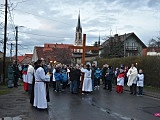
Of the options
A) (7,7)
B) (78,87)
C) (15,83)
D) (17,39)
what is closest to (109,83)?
(78,87)

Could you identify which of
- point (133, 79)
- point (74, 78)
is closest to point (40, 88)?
point (74, 78)

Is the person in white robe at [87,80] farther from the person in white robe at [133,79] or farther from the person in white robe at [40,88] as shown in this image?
the person in white robe at [40,88]

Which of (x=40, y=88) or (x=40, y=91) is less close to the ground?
(x=40, y=88)

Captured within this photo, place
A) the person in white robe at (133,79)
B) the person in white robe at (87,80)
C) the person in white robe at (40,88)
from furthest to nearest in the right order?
the person in white robe at (87,80), the person in white robe at (133,79), the person in white robe at (40,88)

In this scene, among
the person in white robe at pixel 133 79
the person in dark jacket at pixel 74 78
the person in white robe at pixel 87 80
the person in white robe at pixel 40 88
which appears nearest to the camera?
the person in white robe at pixel 40 88

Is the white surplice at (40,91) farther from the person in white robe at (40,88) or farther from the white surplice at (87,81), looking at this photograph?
the white surplice at (87,81)

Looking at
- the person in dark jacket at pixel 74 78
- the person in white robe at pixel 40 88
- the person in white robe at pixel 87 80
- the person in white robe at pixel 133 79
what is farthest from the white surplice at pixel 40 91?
the person in white robe at pixel 133 79

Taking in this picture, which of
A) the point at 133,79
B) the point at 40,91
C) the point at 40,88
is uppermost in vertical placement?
the point at 133,79

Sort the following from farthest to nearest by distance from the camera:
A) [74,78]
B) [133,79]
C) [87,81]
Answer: [87,81] < [133,79] < [74,78]

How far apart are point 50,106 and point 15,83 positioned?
1168 centimetres

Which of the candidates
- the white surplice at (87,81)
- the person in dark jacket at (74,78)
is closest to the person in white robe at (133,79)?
the white surplice at (87,81)

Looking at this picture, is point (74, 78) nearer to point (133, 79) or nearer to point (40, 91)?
point (133, 79)

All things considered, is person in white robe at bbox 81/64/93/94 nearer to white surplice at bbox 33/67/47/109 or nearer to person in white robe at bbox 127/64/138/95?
person in white robe at bbox 127/64/138/95

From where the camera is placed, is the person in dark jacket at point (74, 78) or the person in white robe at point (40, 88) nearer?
the person in white robe at point (40, 88)
